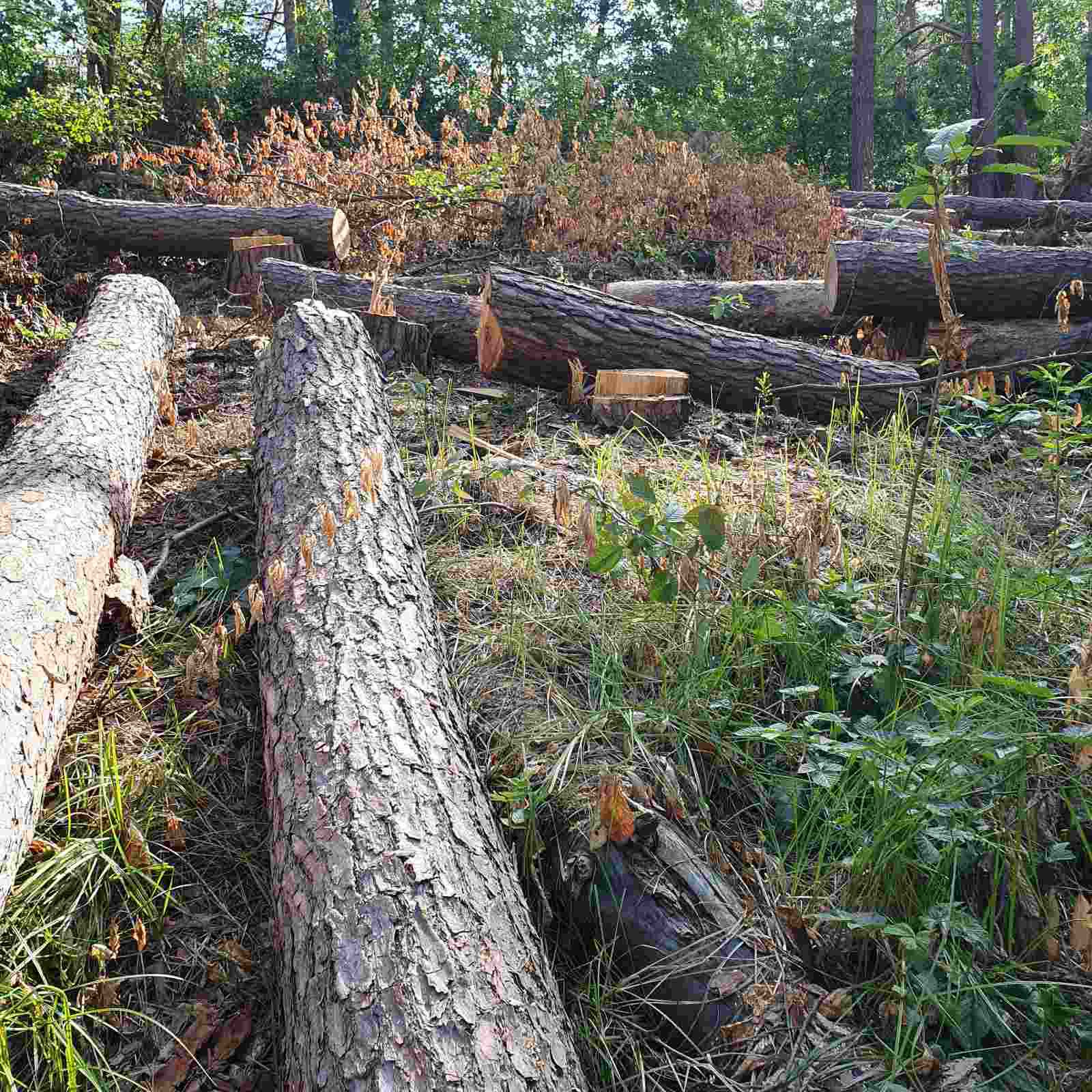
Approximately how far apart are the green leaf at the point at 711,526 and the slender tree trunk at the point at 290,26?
17.9m

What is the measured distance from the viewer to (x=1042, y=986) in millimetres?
1740

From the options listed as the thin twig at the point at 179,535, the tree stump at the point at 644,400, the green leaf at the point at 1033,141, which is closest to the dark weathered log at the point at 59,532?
the thin twig at the point at 179,535

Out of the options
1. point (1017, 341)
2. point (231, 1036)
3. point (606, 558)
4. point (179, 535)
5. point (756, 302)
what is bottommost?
point (231, 1036)

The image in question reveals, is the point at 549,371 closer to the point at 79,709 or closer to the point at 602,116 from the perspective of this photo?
the point at 79,709

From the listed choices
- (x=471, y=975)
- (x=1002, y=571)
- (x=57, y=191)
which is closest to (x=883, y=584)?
(x=1002, y=571)

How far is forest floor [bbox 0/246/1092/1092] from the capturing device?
179 centimetres

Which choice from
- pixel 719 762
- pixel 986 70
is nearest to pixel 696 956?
pixel 719 762

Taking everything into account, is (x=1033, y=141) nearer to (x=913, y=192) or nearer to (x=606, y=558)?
(x=913, y=192)

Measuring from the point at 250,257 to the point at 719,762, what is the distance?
642 cm

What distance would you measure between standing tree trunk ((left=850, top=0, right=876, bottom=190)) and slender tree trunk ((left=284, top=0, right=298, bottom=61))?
10.4 metres

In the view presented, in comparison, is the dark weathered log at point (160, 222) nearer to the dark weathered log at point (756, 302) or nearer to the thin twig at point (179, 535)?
the dark weathered log at point (756, 302)

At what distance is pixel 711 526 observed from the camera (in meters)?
2.30

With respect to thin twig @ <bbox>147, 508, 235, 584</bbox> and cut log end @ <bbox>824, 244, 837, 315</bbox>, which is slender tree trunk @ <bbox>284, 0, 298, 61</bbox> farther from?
thin twig @ <bbox>147, 508, 235, 584</bbox>

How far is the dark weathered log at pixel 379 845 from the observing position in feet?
5.00
